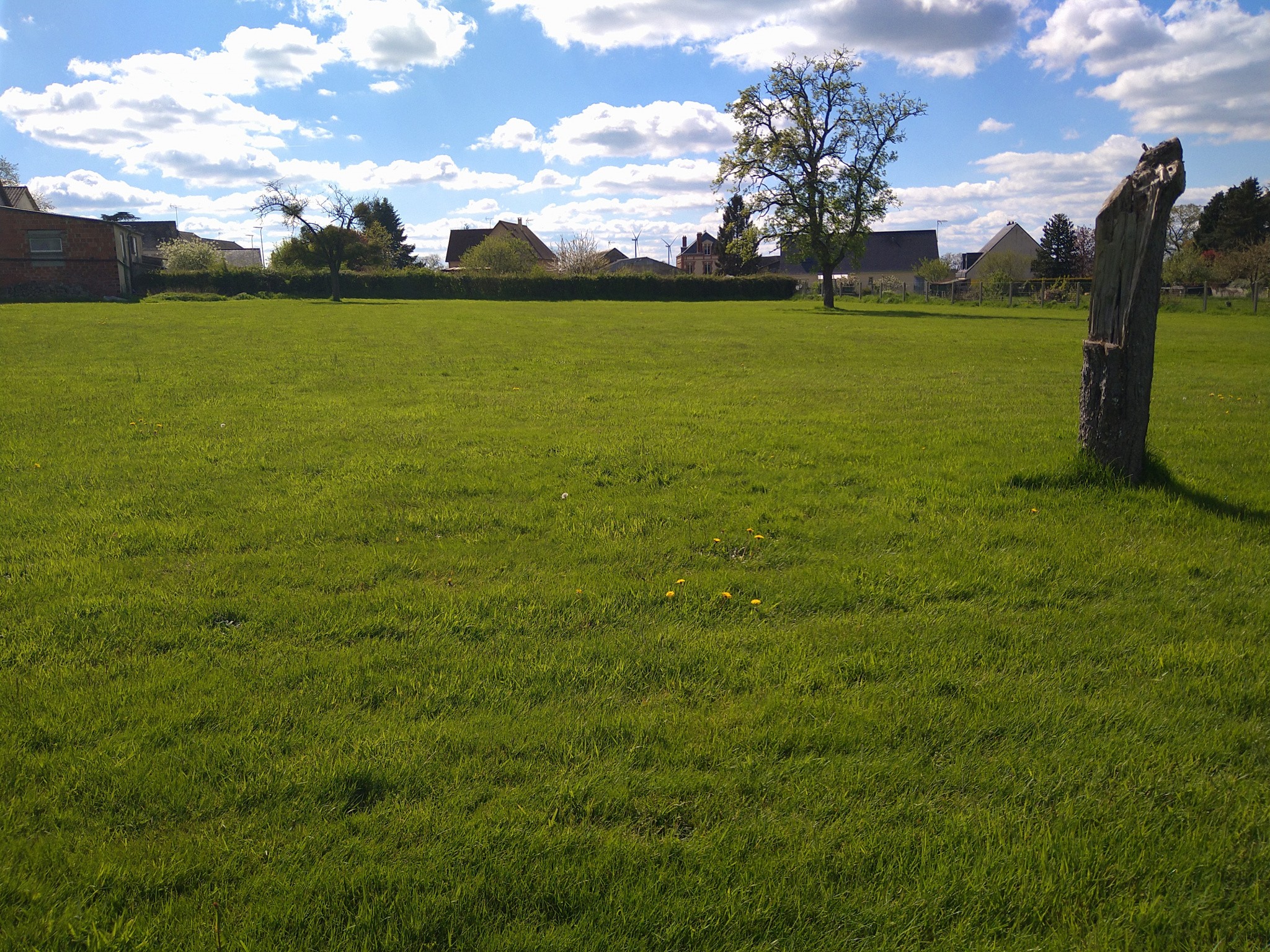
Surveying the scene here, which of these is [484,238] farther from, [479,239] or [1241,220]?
[1241,220]

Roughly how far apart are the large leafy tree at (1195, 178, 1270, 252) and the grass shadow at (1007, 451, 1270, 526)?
6512cm

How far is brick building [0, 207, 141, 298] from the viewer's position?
163 ft

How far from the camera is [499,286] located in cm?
5881

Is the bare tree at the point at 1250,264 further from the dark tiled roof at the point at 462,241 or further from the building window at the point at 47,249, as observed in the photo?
the dark tiled roof at the point at 462,241

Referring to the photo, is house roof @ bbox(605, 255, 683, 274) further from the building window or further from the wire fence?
the building window

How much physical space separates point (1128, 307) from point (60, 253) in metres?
59.9

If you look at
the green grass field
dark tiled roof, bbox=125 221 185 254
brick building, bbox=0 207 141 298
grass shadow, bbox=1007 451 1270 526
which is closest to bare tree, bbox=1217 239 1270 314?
grass shadow, bbox=1007 451 1270 526

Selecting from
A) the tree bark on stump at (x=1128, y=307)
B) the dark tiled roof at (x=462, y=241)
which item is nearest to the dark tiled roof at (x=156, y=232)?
the dark tiled roof at (x=462, y=241)

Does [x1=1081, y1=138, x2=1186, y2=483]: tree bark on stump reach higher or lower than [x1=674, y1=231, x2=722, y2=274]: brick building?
lower

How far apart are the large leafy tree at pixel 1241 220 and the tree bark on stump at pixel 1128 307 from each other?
213 feet

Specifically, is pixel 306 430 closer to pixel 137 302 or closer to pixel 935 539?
pixel 935 539

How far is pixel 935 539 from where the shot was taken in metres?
6.03

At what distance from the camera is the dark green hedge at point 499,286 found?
5744 centimetres

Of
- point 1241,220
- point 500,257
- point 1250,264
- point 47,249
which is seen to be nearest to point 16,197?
point 47,249
